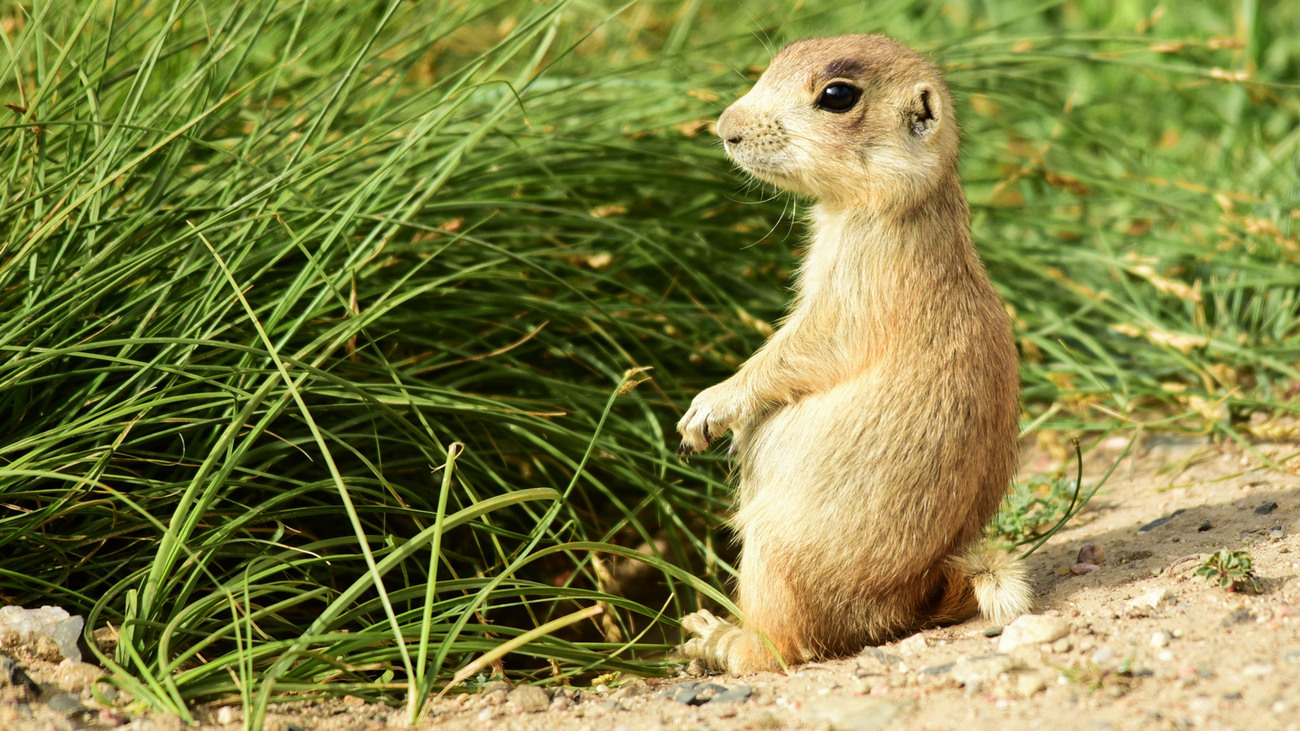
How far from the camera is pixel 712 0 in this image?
21.3 ft

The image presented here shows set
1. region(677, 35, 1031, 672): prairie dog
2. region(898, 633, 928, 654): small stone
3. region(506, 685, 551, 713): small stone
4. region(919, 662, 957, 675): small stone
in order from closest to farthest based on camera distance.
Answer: region(919, 662, 957, 675): small stone, region(506, 685, 551, 713): small stone, region(898, 633, 928, 654): small stone, region(677, 35, 1031, 672): prairie dog

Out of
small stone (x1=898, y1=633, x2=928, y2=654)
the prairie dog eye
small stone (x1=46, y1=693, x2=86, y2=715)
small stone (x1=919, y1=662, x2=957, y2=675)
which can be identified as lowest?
small stone (x1=898, y1=633, x2=928, y2=654)

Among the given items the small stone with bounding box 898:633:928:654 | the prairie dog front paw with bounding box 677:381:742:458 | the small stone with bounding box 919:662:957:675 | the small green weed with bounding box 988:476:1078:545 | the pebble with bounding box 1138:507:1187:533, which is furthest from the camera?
the small green weed with bounding box 988:476:1078:545

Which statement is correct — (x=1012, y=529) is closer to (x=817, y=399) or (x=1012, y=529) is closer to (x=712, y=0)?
(x=817, y=399)

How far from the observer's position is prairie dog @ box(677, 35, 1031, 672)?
296 centimetres

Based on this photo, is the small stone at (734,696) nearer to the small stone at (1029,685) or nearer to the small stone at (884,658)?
the small stone at (884,658)

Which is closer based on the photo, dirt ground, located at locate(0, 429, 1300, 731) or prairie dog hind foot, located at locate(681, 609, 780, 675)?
dirt ground, located at locate(0, 429, 1300, 731)

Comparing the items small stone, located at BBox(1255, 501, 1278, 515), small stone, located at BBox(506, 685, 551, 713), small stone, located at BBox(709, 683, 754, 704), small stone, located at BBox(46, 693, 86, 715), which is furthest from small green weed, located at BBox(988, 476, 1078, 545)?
small stone, located at BBox(46, 693, 86, 715)

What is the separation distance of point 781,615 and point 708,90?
2.48 metres

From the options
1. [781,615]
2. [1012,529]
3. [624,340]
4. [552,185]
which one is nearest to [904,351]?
[781,615]

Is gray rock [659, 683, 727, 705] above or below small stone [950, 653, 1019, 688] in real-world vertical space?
below

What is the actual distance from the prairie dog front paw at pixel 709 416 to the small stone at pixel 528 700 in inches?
34.5

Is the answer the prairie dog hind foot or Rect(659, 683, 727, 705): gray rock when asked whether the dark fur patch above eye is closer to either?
the prairie dog hind foot

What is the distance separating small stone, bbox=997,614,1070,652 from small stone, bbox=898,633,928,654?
20 cm
